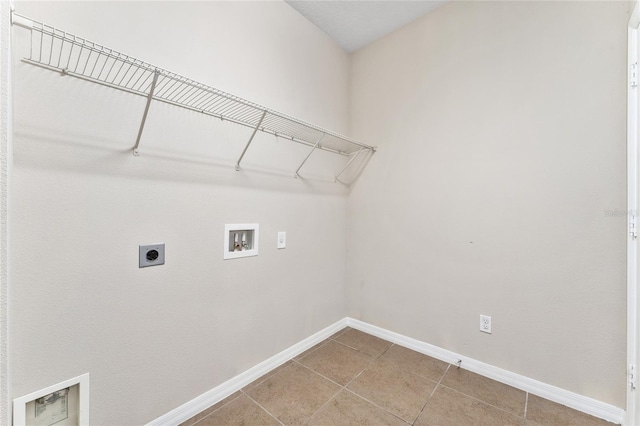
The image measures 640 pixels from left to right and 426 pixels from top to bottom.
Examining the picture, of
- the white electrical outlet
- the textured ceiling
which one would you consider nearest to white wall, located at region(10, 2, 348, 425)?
the textured ceiling

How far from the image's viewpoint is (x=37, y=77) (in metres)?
0.95

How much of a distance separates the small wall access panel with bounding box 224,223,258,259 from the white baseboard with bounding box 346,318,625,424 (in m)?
1.36

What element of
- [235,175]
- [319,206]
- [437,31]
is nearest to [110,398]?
[235,175]

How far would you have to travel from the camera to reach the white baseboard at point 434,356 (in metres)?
1.33

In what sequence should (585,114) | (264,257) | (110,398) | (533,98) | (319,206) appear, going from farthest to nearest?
(319,206)
(264,257)
(533,98)
(585,114)
(110,398)

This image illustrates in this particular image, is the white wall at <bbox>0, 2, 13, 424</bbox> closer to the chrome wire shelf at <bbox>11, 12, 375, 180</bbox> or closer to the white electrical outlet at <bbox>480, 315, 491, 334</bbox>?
the chrome wire shelf at <bbox>11, 12, 375, 180</bbox>

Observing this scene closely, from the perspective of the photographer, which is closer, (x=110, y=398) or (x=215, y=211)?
(x=110, y=398)

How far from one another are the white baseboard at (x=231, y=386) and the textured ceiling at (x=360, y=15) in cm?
255

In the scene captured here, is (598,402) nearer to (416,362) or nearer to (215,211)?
(416,362)

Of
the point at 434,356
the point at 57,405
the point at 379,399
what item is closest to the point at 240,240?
the point at 57,405

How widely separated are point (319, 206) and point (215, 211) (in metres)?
0.91

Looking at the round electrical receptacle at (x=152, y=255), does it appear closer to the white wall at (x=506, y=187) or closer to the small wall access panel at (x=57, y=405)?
the small wall access panel at (x=57, y=405)

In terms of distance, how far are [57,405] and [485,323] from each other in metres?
2.27

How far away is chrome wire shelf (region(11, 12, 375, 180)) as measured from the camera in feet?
2.96
